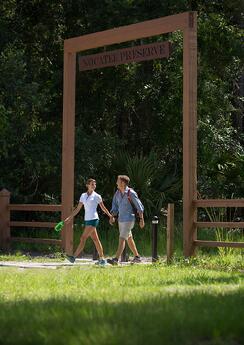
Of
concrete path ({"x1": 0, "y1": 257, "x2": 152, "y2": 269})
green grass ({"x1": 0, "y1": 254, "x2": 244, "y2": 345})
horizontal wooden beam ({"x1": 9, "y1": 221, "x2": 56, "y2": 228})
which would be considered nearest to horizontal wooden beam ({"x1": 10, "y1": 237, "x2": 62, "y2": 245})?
horizontal wooden beam ({"x1": 9, "y1": 221, "x2": 56, "y2": 228})

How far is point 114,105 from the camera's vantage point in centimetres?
2556

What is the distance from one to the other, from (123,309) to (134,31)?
10049mm

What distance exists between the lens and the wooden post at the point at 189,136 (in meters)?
15.7

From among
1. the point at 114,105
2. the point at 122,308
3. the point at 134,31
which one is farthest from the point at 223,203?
the point at 114,105

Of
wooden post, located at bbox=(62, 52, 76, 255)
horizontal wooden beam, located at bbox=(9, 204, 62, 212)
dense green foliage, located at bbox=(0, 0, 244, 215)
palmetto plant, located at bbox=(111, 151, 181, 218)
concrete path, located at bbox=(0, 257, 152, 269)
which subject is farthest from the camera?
palmetto plant, located at bbox=(111, 151, 181, 218)

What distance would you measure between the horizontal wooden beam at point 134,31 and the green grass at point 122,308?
5.76 metres

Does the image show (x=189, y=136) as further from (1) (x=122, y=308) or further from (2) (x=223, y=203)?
(1) (x=122, y=308)

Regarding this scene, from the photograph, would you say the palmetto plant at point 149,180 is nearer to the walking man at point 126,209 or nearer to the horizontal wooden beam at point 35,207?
the horizontal wooden beam at point 35,207

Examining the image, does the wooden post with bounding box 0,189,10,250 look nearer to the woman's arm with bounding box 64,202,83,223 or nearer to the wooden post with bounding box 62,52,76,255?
the wooden post with bounding box 62,52,76,255

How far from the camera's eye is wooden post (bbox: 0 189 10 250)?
Answer: 19984 mm

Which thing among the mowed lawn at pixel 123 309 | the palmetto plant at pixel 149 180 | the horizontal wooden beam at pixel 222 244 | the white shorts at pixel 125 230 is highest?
the palmetto plant at pixel 149 180

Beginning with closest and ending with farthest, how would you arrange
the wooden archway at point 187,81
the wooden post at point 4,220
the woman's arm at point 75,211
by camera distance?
the wooden archway at point 187,81 < the woman's arm at point 75,211 < the wooden post at point 4,220

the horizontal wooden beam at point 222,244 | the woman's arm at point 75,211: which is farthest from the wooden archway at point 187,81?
the woman's arm at point 75,211

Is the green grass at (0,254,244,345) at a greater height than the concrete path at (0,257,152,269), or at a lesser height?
greater
